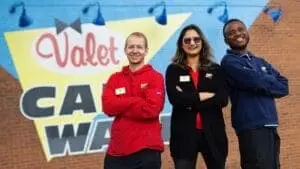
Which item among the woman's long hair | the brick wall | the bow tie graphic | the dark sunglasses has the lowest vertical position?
the brick wall

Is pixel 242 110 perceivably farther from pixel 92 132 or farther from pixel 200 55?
pixel 92 132

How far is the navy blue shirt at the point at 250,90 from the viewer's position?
4469mm

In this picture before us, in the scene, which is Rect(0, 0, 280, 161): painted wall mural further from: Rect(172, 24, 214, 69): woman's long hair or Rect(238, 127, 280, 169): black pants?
Rect(238, 127, 280, 169): black pants

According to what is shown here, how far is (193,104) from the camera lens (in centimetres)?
441

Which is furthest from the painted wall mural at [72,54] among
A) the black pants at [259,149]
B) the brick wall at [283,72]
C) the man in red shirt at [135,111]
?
the black pants at [259,149]

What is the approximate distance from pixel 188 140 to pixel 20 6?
4.43 m

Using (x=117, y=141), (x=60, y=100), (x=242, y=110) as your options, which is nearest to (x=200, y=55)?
(x=242, y=110)

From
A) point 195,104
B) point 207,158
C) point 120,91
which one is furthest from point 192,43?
point 207,158

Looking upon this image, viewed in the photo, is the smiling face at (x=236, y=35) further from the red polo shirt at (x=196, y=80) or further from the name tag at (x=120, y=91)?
the name tag at (x=120, y=91)

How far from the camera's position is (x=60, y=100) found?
26.2 feet

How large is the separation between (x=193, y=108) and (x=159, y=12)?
446 cm

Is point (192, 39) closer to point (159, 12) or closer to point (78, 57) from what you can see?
point (78, 57)

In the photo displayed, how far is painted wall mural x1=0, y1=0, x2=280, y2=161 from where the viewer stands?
7.85m

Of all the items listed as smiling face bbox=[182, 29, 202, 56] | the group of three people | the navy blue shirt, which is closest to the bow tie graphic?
the group of three people
